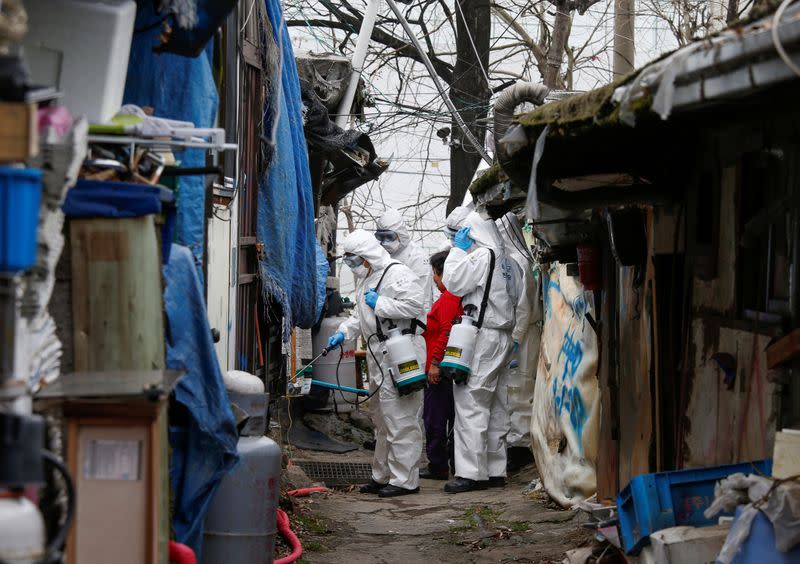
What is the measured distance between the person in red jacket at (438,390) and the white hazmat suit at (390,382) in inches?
11.3

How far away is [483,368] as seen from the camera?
1145cm

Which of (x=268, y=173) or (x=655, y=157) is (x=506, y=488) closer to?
(x=268, y=173)

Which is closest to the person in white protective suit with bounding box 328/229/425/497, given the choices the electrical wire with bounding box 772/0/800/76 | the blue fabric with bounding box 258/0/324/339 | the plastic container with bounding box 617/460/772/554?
the blue fabric with bounding box 258/0/324/339

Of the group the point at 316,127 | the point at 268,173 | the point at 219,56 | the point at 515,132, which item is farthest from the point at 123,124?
the point at 316,127

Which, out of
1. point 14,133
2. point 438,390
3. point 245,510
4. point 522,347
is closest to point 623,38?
point 522,347

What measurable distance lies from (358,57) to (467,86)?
527 cm

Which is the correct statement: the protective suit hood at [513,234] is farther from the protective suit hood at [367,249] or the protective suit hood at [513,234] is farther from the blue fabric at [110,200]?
the blue fabric at [110,200]

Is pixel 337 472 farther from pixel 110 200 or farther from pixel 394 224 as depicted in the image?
pixel 110 200

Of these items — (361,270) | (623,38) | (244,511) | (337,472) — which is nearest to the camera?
(244,511)

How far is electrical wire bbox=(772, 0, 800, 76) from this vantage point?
3357mm

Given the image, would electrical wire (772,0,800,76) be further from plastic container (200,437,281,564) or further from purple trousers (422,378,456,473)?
purple trousers (422,378,456,473)

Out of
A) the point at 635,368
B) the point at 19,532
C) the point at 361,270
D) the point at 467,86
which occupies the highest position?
the point at 467,86

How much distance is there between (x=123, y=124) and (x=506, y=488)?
313 inches

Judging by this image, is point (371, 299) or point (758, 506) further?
point (371, 299)
